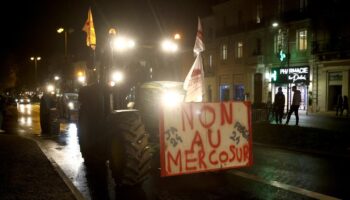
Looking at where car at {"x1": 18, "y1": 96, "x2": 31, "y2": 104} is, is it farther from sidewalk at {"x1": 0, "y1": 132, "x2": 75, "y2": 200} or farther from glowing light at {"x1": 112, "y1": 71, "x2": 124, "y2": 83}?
glowing light at {"x1": 112, "y1": 71, "x2": 124, "y2": 83}

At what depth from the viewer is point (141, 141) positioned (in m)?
6.72

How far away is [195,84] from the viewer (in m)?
9.71

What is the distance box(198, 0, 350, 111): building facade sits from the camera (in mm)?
31469

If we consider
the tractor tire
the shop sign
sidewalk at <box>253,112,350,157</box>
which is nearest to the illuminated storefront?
the shop sign

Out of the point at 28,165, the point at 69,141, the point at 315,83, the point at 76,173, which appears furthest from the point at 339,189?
the point at 315,83

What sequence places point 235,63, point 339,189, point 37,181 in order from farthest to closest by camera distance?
point 235,63
point 37,181
point 339,189

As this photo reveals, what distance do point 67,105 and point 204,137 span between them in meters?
13.9

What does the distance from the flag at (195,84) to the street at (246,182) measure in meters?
2.06

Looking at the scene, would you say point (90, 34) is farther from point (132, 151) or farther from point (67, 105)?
point (67, 105)

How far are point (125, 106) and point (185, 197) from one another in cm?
264

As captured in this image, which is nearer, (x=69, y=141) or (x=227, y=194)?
(x=227, y=194)

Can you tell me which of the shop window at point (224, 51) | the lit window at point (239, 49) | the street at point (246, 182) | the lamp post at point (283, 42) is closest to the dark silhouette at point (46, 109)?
the street at point (246, 182)

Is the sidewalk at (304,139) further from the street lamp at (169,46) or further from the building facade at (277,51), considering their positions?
the building facade at (277,51)

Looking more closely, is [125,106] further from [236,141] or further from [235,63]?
[235,63]
